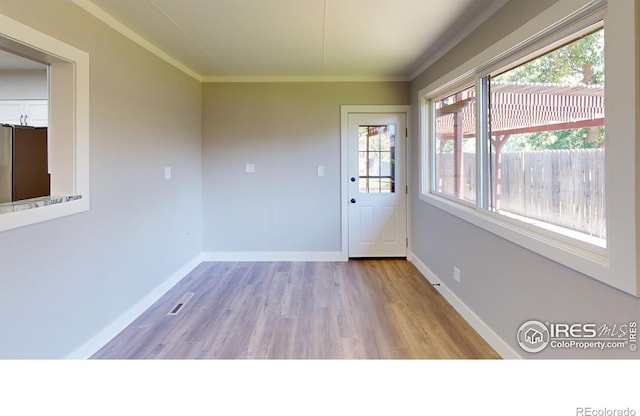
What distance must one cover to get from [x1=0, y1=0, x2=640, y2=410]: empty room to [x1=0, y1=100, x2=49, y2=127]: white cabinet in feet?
0.09

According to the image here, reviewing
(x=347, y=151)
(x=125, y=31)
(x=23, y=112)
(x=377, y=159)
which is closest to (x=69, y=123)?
(x=125, y=31)

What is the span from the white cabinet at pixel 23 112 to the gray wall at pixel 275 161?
1.93 metres

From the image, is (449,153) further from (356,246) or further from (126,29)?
(126,29)

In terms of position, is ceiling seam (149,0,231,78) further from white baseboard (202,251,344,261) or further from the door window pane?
white baseboard (202,251,344,261)

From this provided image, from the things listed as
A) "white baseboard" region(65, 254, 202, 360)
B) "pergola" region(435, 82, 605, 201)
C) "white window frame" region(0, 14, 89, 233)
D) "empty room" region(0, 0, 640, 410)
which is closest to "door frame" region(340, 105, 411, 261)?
"empty room" region(0, 0, 640, 410)

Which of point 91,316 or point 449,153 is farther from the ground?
point 449,153

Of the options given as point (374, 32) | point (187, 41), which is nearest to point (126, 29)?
point (187, 41)

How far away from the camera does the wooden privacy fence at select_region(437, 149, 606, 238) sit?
1.66 m

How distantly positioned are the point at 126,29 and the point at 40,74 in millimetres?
2345

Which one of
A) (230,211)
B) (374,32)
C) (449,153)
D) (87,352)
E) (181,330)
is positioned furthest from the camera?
(230,211)

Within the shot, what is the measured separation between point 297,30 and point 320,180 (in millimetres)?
2128

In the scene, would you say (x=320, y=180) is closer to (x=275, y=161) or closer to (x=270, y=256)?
(x=275, y=161)

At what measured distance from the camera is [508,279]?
2262mm
